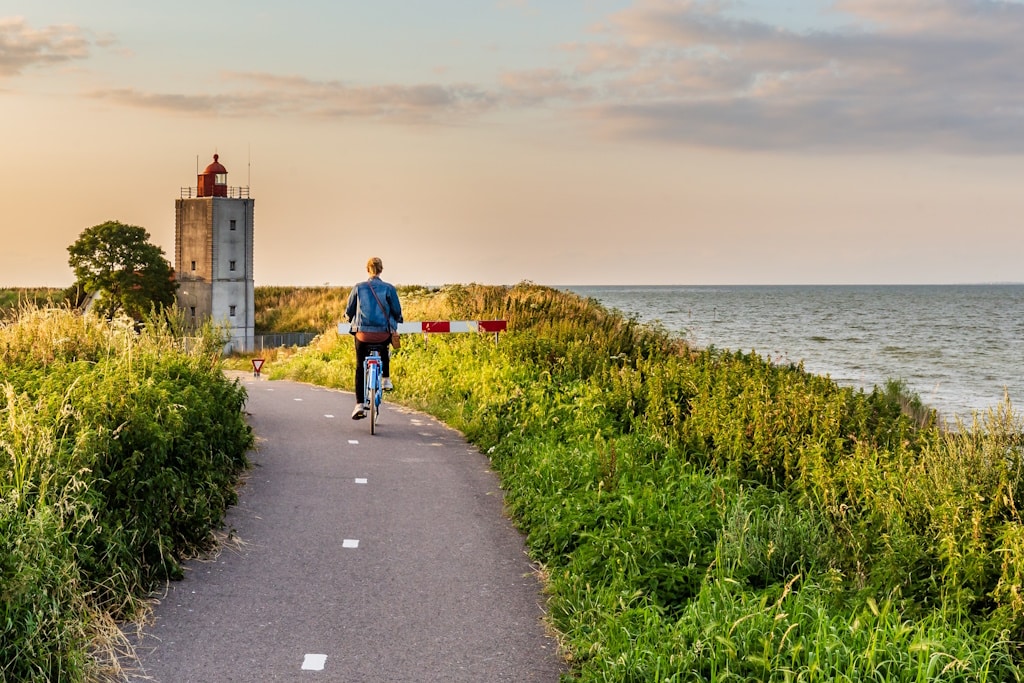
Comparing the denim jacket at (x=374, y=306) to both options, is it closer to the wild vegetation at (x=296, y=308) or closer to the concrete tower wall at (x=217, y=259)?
the wild vegetation at (x=296, y=308)

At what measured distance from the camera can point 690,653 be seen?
17.6 ft

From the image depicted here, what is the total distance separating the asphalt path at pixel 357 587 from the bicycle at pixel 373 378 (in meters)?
1.57

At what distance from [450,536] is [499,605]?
1.63 m

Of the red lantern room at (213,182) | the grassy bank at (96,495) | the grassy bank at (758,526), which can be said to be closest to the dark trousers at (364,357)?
the grassy bank at (758,526)

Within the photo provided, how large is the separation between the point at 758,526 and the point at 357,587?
285 centimetres

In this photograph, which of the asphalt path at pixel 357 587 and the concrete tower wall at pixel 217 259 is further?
the concrete tower wall at pixel 217 259

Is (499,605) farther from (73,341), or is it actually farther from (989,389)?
(989,389)

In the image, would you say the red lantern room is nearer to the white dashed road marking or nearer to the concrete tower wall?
the concrete tower wall

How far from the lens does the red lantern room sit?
73.2 metres

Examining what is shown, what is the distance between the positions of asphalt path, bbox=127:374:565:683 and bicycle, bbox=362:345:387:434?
1573mm

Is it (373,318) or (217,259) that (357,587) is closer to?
(373,318)

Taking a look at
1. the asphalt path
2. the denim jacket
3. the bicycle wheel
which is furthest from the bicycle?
the asphalt path

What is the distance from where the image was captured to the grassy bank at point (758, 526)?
5.47 m

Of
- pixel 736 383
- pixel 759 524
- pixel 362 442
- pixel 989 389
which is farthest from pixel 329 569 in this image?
pixel 989 389
